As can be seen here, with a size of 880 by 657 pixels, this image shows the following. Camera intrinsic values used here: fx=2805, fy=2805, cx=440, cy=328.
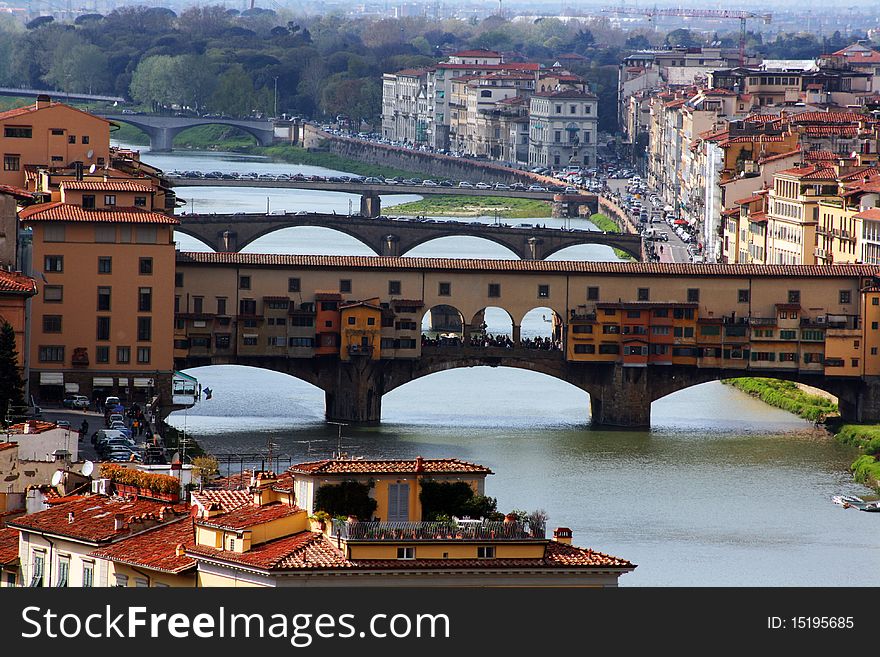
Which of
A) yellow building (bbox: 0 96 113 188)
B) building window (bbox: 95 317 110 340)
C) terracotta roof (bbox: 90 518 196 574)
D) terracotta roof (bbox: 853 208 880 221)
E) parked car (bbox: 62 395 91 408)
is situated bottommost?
parked car (bbox: 62 395 91 408)

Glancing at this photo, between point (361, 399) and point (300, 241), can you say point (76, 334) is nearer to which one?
point (361, 399)

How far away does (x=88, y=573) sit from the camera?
20250 millimetres

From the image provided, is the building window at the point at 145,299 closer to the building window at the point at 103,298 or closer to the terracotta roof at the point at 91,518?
the building window at the point at 103,298

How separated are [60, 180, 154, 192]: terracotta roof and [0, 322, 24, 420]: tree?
7.51 metres

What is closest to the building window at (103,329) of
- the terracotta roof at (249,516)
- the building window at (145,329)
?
the building window at (145,329)

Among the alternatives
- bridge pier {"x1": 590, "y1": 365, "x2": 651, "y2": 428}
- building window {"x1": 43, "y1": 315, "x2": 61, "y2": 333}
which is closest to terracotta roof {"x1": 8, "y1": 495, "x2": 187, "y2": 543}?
building window {"x1": 43, "y1": 315, "x2": 61, "y2": 333}

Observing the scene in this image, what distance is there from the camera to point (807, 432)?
48156mm

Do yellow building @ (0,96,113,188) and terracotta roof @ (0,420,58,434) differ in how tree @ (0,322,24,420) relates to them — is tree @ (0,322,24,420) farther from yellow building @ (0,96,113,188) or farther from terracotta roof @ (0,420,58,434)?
yellow building @ (0,96,113,188)

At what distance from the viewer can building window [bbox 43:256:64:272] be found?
45688 millimetres

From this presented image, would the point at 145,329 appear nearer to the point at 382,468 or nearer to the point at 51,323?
the point at 51,323

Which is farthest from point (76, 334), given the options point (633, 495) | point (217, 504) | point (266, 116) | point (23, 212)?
point (266, 116)

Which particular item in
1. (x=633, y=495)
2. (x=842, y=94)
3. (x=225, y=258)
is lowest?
(x=633, y=495)

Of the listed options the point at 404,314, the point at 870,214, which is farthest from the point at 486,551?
the point at 870,214
